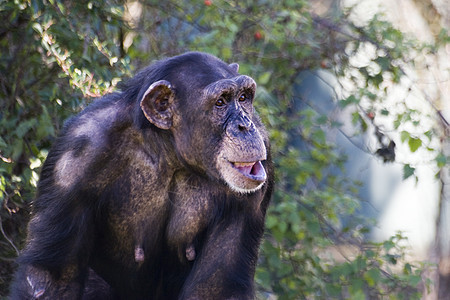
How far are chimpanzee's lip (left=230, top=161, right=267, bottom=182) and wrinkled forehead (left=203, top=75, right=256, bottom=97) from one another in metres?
0.41

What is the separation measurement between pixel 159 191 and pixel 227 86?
759 millimetres

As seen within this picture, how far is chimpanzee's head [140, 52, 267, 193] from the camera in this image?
4402 mm

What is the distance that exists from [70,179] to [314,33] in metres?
4.14

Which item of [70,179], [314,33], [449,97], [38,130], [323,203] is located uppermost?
[70,179]

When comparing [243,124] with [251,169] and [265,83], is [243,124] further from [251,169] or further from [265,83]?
[265,83]

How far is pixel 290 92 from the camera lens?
810cm

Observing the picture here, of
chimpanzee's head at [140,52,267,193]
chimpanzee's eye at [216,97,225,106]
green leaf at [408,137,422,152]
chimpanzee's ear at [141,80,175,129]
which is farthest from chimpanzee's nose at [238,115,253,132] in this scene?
green leaf at [408,137,422,152]

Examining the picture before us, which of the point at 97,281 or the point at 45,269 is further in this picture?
the point at 97,281

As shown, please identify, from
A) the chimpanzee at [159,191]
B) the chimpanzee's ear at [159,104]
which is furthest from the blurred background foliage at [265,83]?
the chimpanzee's ear at [159,104]

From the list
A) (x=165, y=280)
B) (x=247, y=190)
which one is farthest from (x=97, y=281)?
(x=247, y=190)

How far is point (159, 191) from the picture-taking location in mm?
4734

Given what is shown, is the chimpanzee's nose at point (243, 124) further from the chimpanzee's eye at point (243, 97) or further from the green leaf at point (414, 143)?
the green leaf at point (414, 143)

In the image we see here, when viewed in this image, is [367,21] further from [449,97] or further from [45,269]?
[45,269]

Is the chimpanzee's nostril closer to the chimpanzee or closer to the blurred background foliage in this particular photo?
the chimpanzee
